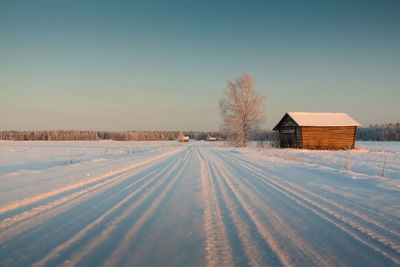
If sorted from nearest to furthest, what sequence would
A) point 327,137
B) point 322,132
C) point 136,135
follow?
1. point 322,132
2. point 327,137
3. point 136,135

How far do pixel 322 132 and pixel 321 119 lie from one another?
2032mm

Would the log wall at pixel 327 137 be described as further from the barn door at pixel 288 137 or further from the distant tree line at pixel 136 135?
the distant tree line at pixel 136 135

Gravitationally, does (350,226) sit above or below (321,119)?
below

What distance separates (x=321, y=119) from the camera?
26.2 meters

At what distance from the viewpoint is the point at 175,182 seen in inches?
270

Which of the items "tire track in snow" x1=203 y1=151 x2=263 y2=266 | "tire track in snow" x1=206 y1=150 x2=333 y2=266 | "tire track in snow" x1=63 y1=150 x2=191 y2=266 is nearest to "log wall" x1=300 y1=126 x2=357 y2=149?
"tire track in snow" x1=206 y1=150 x2=333 y2=266

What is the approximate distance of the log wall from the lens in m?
25.0

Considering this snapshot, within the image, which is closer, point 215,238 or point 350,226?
point 215,238

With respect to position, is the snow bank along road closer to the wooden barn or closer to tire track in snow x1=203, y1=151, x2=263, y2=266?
tire track in snow x1=203, y1=151, x2=263, y2=266

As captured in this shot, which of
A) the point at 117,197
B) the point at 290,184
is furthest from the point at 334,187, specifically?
the point at 117,197

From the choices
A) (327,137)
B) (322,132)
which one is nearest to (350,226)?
(322,132)

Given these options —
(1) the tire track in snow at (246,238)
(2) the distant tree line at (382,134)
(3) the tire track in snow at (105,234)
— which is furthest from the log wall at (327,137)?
(2) the distant tree line at (382,134)

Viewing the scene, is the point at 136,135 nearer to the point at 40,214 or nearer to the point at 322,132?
the point at 322,132

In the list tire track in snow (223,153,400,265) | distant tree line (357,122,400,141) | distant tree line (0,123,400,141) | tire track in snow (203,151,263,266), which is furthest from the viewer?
distant tree line (357,122,400,141)
